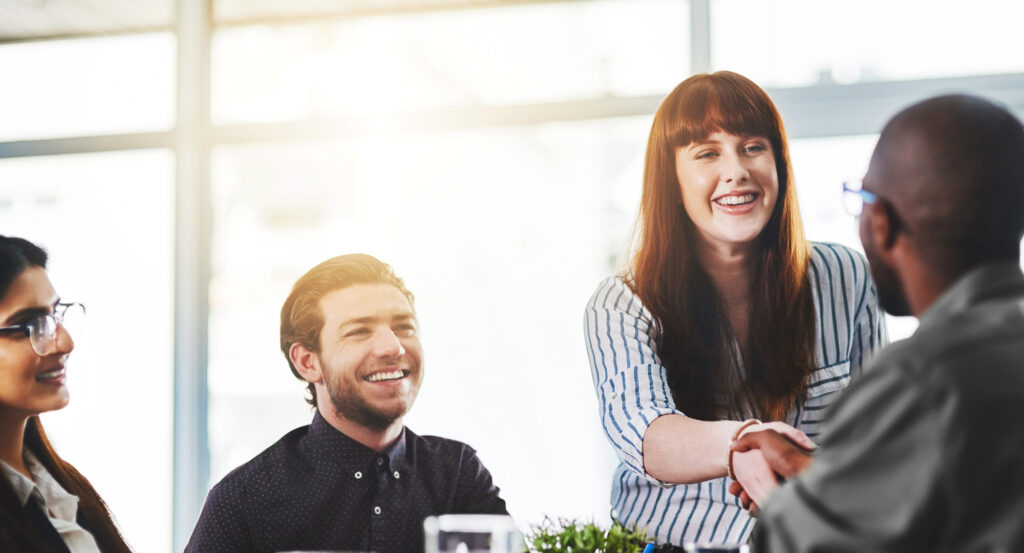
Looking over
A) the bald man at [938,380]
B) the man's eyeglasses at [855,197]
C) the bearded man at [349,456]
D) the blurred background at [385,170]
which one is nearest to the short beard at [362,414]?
the bearded man at [349,456]

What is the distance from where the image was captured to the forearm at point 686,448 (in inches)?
66.9

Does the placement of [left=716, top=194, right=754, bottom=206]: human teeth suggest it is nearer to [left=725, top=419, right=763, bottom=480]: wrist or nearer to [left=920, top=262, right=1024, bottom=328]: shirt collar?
[left=725, top=419, right=763, bottom=480]: wrist

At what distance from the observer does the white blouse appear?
1.56m

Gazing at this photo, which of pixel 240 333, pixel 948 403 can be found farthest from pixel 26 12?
pixel 948 403

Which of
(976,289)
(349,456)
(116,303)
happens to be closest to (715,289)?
(349,456)

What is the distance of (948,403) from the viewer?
824 mm

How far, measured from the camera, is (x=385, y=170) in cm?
357

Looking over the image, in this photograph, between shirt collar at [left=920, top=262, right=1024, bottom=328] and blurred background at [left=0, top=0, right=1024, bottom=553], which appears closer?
shirt collar at [left=920, top=262, right=1024, bottom=328]

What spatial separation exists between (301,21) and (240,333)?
118 centimetres

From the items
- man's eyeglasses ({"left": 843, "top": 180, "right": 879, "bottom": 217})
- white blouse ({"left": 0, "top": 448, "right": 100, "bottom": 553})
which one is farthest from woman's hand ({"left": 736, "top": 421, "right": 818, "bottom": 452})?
white blouse ({"left": 0, "top": 448, "right": 100, "bottom": 553})

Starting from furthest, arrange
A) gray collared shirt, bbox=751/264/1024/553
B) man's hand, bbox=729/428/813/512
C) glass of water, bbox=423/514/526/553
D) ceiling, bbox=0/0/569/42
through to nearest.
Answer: ceiling, bbox=0/0/569/42, man's hand, bbox=729/428/813/512, glass of water, bbox=423/514/526/553, gray collared shirt, bbox=751/264/1024/553

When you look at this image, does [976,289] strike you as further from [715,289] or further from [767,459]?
[715,289]

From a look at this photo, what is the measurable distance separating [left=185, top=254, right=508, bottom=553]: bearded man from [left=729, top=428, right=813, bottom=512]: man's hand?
2.16 feet

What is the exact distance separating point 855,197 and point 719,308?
2.48 ft
